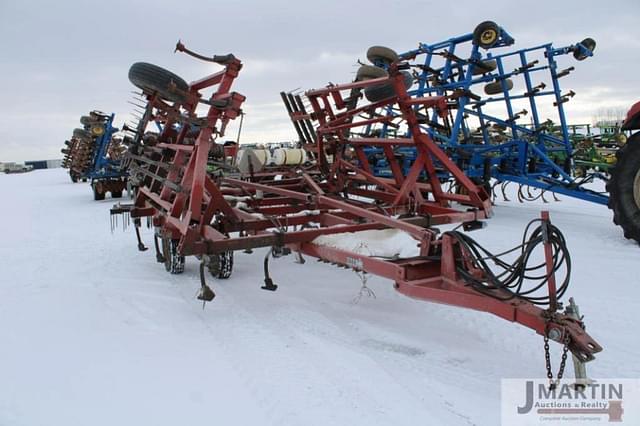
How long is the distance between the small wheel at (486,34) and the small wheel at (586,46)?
61.5 inches

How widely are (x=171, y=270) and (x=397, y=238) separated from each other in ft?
7.48

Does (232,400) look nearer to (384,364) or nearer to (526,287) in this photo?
(384,364)

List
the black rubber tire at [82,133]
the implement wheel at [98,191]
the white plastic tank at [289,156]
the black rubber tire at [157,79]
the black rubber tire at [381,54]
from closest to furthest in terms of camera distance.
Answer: the black rubber tire at [157,79] → the black rubber tire at [381,54] → the white plastic tank at [289,156] → the implement wheel at [98,191] → the black rubber tire at [82,133]

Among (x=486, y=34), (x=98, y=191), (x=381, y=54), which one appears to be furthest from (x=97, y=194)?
(x=486, y=34)

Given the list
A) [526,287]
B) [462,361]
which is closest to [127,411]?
[462,361]

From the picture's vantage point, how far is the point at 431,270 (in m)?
2.89

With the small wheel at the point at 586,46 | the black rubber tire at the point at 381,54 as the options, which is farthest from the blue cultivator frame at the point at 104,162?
the small wheel at the point at 586,46

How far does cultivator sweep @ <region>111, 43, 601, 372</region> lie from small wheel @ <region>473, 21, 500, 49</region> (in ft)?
10.4

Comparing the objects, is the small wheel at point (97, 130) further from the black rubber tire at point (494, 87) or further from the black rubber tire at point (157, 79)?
the black rubber tire at point (157, 79)

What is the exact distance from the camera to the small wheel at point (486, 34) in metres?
7.21

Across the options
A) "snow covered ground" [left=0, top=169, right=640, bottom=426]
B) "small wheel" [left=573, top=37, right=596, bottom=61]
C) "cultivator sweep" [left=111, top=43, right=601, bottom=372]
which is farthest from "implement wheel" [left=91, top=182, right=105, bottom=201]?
"small wheel" [left=573, top=37, right=596, bottom=61]

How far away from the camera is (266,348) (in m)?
3.00

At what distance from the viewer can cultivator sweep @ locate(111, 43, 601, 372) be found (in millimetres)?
2492

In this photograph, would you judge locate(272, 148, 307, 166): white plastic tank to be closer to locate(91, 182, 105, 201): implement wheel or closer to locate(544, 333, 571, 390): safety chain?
locate(91, 182, 105, 201): implement wheel
